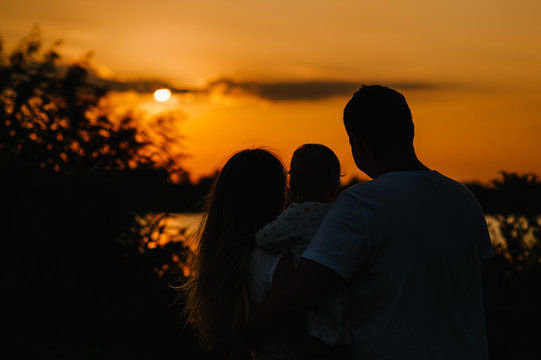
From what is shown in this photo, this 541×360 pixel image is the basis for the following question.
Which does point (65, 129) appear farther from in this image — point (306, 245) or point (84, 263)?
point (306, 245)

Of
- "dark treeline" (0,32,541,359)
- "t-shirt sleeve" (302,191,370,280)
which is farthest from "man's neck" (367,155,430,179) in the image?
"dark treeline" (0,32,541,359)

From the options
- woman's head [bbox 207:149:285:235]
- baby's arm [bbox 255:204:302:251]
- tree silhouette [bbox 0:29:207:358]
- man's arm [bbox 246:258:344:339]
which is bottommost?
tree silhouette [bbox 0:29:207:358]

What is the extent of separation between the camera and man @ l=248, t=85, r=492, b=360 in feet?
5.82

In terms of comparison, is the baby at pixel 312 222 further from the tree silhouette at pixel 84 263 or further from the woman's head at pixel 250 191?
the tree silhouette at pixel 84 263

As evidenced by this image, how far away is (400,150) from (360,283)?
499mm

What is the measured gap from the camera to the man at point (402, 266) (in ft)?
5.82

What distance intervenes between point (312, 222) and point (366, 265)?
0.50 meters

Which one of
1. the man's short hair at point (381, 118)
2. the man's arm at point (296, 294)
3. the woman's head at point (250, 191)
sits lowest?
the man's arm at point (296, 294)

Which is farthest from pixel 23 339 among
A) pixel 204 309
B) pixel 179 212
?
pixel 204 309

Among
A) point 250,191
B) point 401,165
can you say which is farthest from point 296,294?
point 250,191

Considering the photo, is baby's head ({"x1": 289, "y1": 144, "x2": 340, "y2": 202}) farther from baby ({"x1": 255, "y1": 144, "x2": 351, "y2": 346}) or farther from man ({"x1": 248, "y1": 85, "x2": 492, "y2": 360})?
man ({"x1": 248, "y1": 85, "x2": 492, "y2": 360})

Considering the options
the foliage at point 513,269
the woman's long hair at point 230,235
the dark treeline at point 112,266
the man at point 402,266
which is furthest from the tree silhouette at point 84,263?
the man at point 402,266

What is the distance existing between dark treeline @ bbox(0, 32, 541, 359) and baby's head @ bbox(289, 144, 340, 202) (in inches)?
187

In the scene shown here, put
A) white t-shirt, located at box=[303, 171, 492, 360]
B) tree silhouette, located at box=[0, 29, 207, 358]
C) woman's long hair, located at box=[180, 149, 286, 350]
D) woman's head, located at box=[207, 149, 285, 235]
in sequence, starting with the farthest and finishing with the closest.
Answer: tree silhouette, located at box=[0, 29, 207, 358] → woman's head, located at box=[207, 149, 285, 235] → woman's long hair, located at box=[180, 149, 286, 350] → white t-shirt, located at box=[303, 171, 492, 360]
